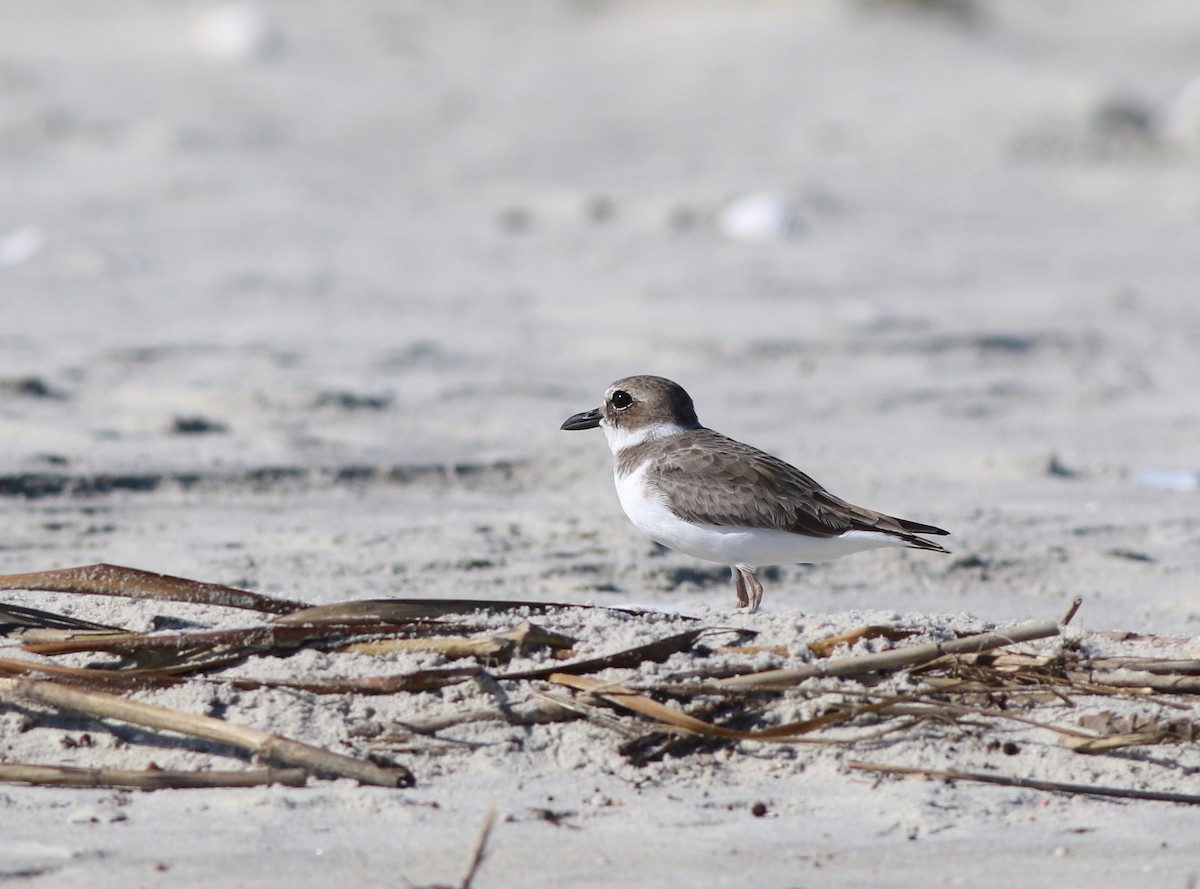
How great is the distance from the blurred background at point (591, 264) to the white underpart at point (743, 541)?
0.53 m

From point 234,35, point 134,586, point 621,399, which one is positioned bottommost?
point 134,586

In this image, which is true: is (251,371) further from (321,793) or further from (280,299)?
(321,793)

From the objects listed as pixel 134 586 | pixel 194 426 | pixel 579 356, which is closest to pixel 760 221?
pixel 579 356

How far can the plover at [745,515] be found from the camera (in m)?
4.07

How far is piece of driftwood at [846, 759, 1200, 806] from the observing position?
9.37ft

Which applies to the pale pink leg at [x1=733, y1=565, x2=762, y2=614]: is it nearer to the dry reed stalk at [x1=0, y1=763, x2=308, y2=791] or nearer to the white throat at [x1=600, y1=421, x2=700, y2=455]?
the white throat at [x1=600, y1=421, x2=700, y2=455]

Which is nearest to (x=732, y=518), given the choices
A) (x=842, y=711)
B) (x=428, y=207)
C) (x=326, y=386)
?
(x=842, y=711)

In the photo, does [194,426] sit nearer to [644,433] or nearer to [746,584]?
[644,433]

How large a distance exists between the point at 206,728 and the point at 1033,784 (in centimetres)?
151

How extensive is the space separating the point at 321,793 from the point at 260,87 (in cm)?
1063

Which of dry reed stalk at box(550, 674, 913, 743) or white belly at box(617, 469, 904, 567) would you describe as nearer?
dry reed stalk at box(550, 674, 913, 743)

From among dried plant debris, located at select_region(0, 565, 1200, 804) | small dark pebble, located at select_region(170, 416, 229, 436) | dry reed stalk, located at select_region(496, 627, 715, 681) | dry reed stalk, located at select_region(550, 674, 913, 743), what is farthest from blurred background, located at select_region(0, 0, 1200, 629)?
dry reed stalk, located at select_region(550, 674, 913, 743)

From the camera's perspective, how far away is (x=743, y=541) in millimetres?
4059

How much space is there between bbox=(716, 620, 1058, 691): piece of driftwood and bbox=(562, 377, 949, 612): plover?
2.79ft
